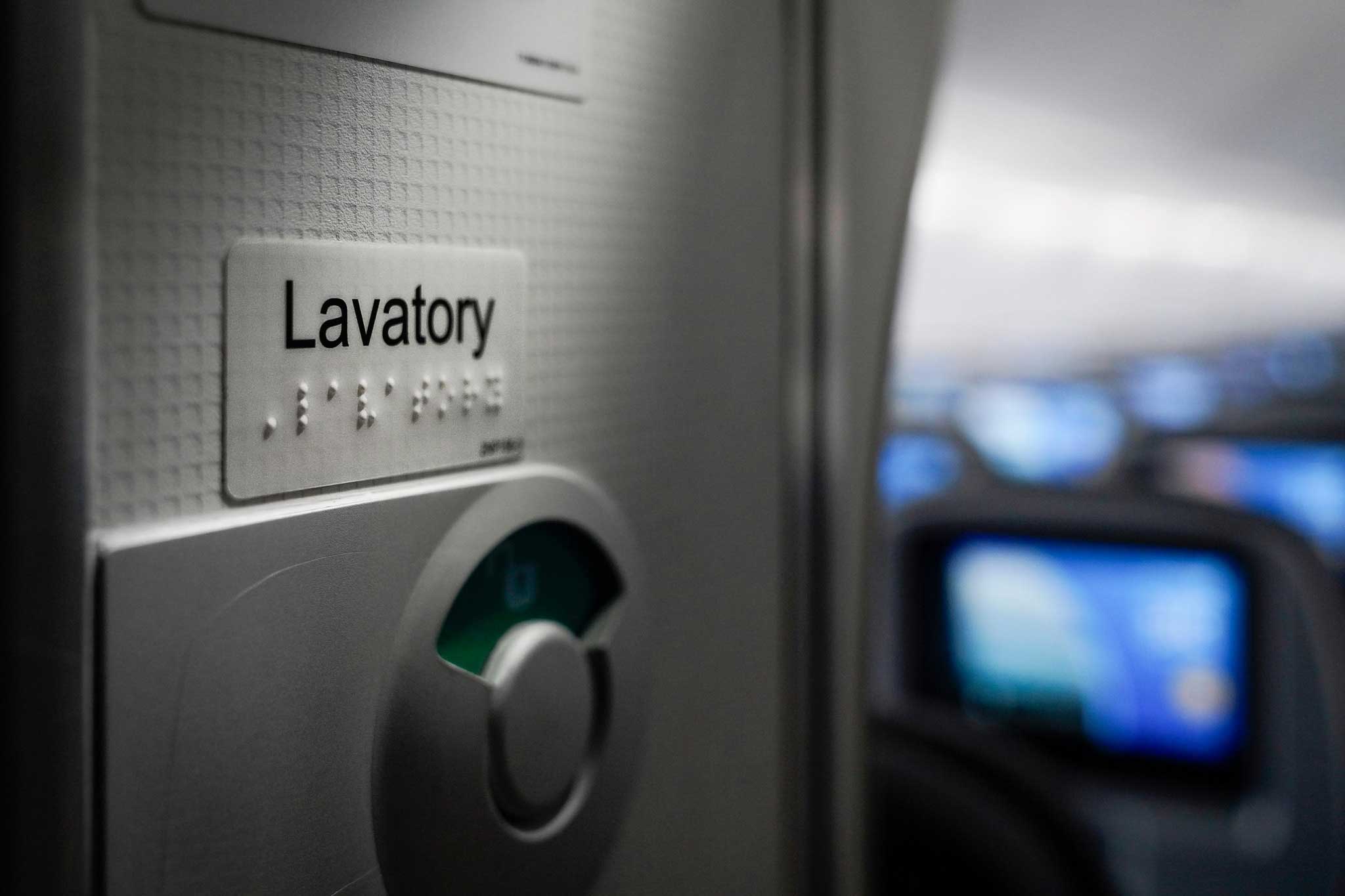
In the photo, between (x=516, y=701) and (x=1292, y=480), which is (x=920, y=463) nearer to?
(x=1292, y=480)

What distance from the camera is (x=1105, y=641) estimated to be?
8.48 feet

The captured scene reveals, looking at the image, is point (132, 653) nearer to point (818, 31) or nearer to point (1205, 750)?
point (818, 31)

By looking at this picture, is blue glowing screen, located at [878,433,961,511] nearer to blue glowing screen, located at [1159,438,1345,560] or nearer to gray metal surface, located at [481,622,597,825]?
blue glowing screen, located at [1159,438,1345,560]

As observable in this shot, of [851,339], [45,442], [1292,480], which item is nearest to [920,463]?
[1292,480]

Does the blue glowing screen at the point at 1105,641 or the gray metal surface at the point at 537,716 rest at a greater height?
the gray metal surface at the point at 537,716

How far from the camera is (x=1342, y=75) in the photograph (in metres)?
4.87

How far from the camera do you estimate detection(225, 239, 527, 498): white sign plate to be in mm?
427

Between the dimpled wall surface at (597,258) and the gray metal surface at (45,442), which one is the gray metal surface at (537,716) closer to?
the dimpled wall surface at (597,258)

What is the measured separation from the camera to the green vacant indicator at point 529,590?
531 millimetres

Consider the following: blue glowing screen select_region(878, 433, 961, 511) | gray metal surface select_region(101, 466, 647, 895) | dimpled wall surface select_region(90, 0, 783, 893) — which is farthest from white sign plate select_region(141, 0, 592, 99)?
blue glowing screen select_region(878, 433, 961, 511)

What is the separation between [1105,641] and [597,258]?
89.7 inches

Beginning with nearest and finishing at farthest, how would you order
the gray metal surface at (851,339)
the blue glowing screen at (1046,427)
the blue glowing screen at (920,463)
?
the gray metal surface at (851,339), the blue glowing screen at (920,463), the blue glowing screen at (1046,427)

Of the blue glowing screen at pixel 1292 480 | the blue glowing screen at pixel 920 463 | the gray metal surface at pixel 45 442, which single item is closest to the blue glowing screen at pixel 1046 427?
the blue glowing screen at pixel 920 463

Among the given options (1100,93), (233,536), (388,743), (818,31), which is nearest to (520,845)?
(388,743)
